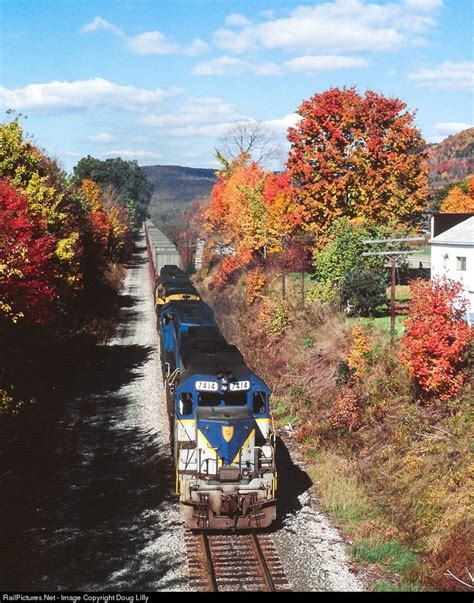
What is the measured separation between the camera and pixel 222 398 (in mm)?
16797

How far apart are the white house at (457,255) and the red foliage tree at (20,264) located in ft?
68.7

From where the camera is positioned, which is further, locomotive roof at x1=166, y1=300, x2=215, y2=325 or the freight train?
locomotive roof at x1=166, y1=300, x2=215, y2=325

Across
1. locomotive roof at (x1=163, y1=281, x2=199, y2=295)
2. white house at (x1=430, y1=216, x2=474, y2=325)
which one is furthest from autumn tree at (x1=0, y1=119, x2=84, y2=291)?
white house at (x1=430, y1=216, x2=474, y2=325)

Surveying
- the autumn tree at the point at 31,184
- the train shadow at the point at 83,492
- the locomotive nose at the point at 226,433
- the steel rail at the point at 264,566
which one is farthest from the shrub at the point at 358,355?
the autumn tree at the point at 31,184

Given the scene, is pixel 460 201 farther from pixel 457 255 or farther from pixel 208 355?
pixel 208 355

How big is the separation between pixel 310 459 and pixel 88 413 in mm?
10073

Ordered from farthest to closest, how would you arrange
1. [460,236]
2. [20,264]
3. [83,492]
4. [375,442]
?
1. [460,236]
2. [20,264]
3. [375,442]
4. [83,492]

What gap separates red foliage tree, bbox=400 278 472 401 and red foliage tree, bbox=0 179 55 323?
13.8 m

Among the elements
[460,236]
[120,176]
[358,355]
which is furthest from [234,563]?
[120,176]

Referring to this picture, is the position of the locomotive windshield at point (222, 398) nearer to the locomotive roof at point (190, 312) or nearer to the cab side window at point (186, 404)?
the cab side window at point (186, 404)

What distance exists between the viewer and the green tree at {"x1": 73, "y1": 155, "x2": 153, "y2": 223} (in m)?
117

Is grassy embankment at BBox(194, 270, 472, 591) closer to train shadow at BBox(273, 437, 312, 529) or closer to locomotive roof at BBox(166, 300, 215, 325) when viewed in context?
train shadow at BBox(273, 437, 312, 529)

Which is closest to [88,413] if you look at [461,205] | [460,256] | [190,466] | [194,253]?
[190,466]

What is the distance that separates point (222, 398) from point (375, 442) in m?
7.94
